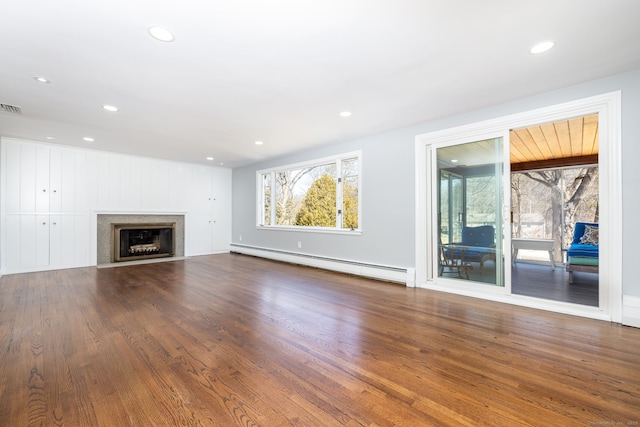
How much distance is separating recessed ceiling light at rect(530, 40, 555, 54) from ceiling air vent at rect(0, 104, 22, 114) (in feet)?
18.1

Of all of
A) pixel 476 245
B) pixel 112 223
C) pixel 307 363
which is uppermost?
pixel 112 223

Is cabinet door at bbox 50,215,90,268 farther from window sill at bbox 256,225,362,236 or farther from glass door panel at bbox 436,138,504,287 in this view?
glass door panel at bbox 436,138,504,287

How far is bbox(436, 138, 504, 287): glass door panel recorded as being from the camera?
3.40 meters

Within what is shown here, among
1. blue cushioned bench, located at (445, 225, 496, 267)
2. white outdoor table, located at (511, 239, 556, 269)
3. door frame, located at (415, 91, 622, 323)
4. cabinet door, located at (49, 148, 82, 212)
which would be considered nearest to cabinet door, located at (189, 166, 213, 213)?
cabinet door, located at (49, 148, 82, 212)

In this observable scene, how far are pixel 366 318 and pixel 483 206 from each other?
2125 millimetres

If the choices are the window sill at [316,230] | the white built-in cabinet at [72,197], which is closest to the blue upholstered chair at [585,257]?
the window sill at [316,230]

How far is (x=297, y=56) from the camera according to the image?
7.45 feet

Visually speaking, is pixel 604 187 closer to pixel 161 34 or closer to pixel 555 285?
pixel 555 285

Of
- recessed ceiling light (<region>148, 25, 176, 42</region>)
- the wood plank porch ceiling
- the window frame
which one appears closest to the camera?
recessed ceiling light (<region>148, 25, 176, 42</region>)

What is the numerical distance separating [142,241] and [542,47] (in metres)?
7.73

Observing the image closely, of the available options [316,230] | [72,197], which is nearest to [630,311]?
[316,230]

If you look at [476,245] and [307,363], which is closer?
[307,363]

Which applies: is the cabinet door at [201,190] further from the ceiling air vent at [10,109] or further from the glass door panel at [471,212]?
the glass door panel at [471,212]

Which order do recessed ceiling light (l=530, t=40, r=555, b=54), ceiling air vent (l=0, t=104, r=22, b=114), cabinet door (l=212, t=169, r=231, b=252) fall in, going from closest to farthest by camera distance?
recessed ceiling light (l=530, t=40, r=555, b=54) → ceiling air vent (l=0, t=104, r=22, b=114) → cabinet door (l=212, t=169, r=231, b=252)
